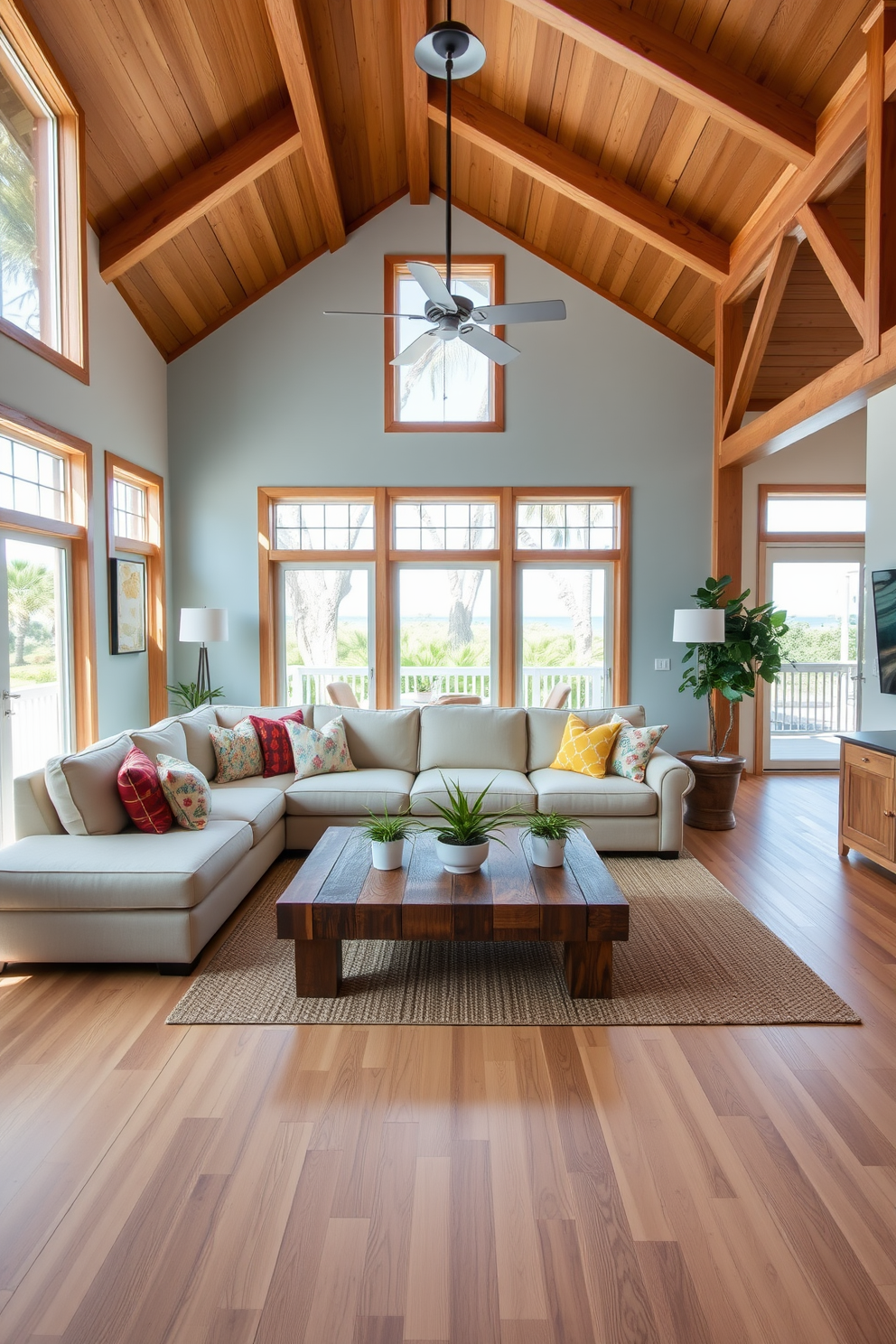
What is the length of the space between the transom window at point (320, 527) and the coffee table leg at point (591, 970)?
4620 mm

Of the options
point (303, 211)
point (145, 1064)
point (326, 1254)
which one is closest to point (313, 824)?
point (145, 1064)

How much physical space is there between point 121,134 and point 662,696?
18.6 feet

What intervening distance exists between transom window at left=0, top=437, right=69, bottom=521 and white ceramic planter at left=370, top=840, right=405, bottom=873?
9.48 ft

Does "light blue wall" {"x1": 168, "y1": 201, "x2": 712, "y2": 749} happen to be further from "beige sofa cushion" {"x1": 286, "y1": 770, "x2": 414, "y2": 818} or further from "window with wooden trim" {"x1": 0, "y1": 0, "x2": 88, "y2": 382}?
"beige sofa cushion" {"x1": 286, "y1": 770, "x2": 414, "y2": 818}

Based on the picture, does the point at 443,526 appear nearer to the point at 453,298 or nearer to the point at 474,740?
the point at 474,740

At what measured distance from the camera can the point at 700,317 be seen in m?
6.40

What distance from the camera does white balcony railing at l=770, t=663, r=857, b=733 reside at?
23.7 ft

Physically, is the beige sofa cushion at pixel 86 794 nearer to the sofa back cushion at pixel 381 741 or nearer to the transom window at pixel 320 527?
the sofa back cushion at pixel 381 741

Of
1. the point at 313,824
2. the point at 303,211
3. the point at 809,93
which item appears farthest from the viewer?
the point at 303,211

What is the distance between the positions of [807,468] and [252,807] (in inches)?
228

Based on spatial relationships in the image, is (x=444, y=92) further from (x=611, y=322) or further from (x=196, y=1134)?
(x=196, y=1134)

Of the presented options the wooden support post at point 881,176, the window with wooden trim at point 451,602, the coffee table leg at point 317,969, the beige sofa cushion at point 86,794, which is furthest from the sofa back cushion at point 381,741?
the wooden support post at point 881,176

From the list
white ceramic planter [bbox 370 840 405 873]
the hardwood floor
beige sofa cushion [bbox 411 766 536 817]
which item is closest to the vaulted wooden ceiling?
beige sofa cushion [bbox 411 766 536 817]

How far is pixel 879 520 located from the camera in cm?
499
